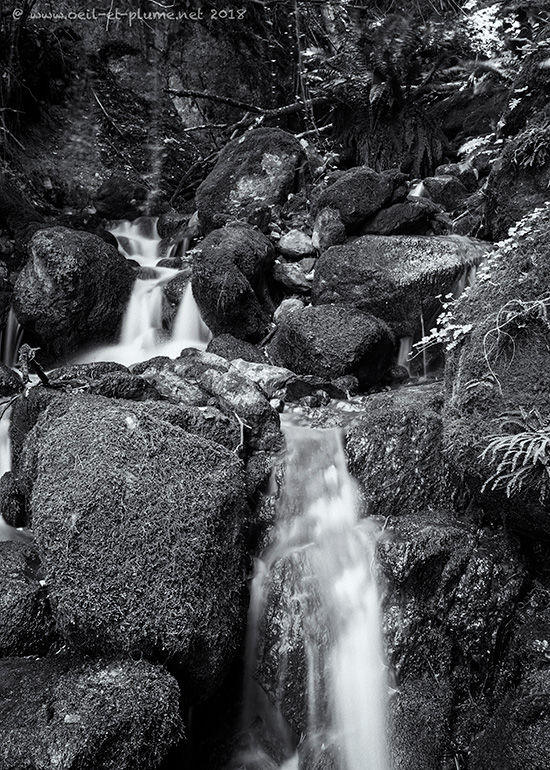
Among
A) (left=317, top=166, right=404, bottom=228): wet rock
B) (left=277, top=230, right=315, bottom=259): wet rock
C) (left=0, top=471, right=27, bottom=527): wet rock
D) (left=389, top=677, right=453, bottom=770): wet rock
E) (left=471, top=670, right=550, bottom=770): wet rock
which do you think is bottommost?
(left=389, top=677, right=453, bottom=770): wet rock

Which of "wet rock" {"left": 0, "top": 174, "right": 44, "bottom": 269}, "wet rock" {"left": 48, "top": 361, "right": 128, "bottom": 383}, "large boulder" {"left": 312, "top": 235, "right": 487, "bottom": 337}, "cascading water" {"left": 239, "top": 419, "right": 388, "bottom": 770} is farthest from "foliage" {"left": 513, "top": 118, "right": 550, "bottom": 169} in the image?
"wet rock" {"left": 0, "top": 174, "right": 44, "bottom": 269}

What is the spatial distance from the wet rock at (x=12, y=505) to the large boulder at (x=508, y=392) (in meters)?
3.30

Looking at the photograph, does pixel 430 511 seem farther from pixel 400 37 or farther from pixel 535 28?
pixel 400 37

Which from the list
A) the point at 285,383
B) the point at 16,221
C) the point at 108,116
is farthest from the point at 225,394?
the point at 108,116

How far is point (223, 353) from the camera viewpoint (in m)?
6.66

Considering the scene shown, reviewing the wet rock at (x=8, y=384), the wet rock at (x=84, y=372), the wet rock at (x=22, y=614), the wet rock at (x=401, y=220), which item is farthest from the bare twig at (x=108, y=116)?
the wet rock at (x=22, y=614)

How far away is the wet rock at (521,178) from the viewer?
6.32 metres

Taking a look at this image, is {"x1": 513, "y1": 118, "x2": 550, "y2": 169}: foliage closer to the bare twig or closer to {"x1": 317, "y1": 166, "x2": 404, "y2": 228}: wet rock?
Answer: {"x1": 317, "y1": 166, "x2": 404, "y2": 228}: wet rock

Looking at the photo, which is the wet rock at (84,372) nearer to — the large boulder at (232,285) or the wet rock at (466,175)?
the large boulder at (232,285)

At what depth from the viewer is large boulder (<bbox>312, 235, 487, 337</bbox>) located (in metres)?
6.83

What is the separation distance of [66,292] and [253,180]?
13.8ft

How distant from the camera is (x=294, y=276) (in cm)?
825

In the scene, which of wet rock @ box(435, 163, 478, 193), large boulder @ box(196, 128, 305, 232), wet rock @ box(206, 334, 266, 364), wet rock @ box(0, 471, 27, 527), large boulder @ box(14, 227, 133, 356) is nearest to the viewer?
wet rock @ box(0, 471, 27, 527)

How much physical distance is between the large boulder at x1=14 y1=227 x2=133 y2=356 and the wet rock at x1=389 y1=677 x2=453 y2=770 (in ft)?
20.3
